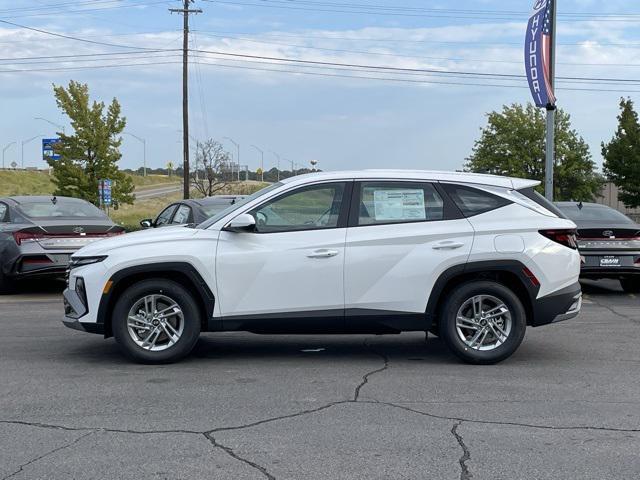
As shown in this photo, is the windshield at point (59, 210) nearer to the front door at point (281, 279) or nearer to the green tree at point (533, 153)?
the front door at point (281, 279)

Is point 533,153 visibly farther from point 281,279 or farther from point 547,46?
point 281,279

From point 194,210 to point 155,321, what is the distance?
5.92 meters

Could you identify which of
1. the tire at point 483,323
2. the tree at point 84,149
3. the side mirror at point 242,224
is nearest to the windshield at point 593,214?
the tire at point 483,323

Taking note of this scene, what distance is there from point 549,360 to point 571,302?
662 mm

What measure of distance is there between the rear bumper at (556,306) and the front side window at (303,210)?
80.3 inches

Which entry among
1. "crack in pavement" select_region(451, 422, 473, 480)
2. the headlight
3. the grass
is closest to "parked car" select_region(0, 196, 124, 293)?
the headlight

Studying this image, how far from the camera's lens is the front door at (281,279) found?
275 inches

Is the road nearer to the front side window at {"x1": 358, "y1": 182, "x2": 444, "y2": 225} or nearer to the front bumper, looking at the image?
the front bumper

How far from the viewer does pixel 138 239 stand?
23.4 feet

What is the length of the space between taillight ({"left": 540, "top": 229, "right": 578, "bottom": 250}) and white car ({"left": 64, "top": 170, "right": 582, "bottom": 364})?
0.04ft

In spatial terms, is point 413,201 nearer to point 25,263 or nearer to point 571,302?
point 571,302

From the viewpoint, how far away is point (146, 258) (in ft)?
22.8

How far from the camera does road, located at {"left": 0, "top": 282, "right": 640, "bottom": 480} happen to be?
4551 mm

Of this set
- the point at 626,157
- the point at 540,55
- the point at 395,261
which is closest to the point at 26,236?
the point at 395,261
